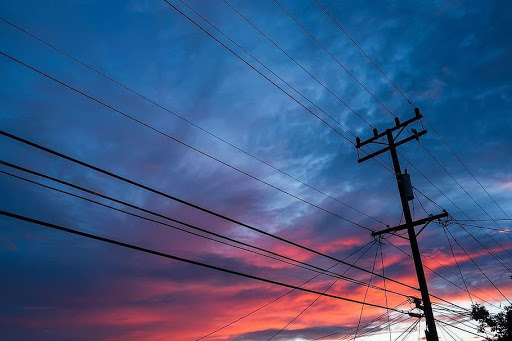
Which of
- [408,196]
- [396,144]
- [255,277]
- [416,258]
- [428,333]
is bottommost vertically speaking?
[428,333]

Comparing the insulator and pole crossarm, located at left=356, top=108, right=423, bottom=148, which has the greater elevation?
pole crossarm, located at left=356, top=108, right=423, bottom=148

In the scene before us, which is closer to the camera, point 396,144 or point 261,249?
point 261,249

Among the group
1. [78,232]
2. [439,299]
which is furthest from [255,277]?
[439,299]

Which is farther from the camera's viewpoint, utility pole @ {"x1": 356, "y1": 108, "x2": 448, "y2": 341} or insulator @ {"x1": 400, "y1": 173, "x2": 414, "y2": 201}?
Answer: insulator @ {"x1": 400, "y1": 173, "x2": 414, "y2": 201}

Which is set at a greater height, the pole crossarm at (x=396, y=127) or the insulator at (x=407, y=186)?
the pole crossarm at (x=396, y=127)

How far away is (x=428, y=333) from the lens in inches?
589

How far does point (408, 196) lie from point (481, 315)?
1667 centimetres

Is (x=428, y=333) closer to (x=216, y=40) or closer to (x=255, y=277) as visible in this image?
(x=255, y=277)

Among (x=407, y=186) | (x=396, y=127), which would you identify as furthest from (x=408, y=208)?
(x=396, y=127)

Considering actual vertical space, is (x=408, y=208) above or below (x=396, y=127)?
below

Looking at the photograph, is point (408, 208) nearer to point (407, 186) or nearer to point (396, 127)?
point (407, 186)

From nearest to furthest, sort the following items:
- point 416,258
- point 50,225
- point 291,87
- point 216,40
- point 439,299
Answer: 1. point 50,225
2. point 216,40
3. point 291,87
4. point 416,258
5. point 439,299

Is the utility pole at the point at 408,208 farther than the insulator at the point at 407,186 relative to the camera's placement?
No

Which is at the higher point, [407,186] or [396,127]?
[396,127]
